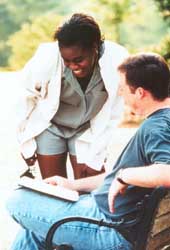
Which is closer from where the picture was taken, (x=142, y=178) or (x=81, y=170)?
(x=142, y=178)

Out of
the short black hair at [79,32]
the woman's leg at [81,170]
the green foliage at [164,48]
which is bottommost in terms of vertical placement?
the green foliage at [164,48]

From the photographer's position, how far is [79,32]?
322 centimetres

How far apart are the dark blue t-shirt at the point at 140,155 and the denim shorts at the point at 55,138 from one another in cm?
111

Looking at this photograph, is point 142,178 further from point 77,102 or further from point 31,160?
point 31,160

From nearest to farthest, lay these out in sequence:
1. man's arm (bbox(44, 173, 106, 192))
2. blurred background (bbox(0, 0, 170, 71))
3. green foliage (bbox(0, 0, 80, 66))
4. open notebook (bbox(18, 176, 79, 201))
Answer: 1. open notebook (bbox(18, 176, 79, 201))
2. man's arm (bbox(44, 173, 106, 192))
3. blurred background (bbox(0, 0, 170, 71))
4. green foliage (bbox(0, 0, 80, 66))

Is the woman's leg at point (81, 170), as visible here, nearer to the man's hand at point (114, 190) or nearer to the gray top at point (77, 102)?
the gray top at point (77, 102)

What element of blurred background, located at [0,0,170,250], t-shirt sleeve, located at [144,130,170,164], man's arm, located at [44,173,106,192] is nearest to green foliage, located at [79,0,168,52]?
blurred background, located at [0,0,170,250]

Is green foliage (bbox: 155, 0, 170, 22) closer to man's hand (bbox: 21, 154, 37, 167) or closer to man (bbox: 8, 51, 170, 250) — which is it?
man's hand (bbox: 21, 154, 37, 167)

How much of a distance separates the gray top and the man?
93 cm

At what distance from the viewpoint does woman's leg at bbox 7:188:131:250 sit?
8.13 feet

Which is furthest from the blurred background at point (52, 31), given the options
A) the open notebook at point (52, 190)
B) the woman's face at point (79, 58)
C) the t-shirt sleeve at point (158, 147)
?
the t-shirt sleeve at point (158, 147)

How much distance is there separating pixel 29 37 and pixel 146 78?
24.5 feet

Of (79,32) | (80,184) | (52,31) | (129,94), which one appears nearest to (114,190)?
(129,94)

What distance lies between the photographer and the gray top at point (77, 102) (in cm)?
351
